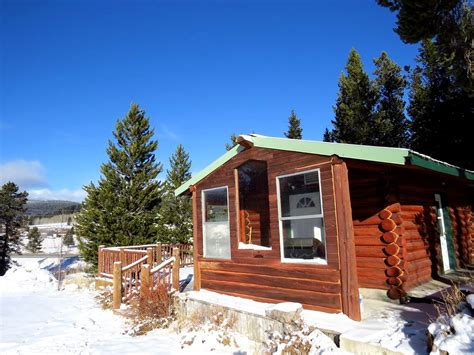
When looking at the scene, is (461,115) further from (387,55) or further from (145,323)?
(145,323)

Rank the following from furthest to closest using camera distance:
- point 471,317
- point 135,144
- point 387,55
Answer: point 387,55 < point 135,144 < point 471,317

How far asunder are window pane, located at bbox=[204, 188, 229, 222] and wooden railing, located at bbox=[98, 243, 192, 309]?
1.67 m

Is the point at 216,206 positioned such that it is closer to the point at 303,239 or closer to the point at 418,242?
the point at 303,239

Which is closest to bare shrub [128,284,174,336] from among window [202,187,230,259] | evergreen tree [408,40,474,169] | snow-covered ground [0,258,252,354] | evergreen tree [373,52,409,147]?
snow-covered ground [0,258,252,354]

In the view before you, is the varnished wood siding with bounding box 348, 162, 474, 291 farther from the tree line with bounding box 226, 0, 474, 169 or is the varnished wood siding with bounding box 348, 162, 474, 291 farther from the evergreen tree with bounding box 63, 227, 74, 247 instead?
the evergreen tree with bounding box 63, 227, 74, 247

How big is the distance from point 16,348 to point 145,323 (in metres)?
2.29

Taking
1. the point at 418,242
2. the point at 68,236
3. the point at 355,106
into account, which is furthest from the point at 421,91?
the point at 68,236

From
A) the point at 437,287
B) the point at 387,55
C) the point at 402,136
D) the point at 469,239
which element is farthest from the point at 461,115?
the point at 437,287

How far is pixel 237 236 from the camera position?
7.29 metres

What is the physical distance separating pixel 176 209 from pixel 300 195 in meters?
13.9

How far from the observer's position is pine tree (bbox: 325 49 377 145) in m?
19.2

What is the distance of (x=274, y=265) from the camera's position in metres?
6.45

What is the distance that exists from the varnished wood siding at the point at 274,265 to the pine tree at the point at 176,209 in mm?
9892

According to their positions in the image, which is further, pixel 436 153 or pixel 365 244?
pixel 436 153
